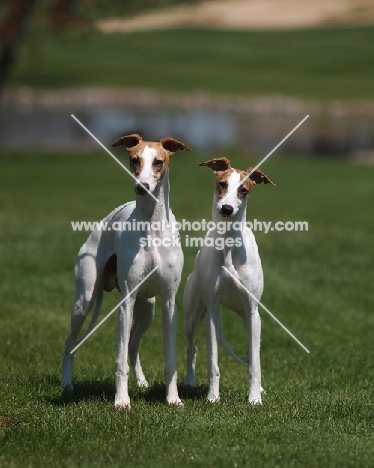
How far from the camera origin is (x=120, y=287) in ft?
26.6

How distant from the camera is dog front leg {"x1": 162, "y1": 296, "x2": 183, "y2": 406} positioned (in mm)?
8156

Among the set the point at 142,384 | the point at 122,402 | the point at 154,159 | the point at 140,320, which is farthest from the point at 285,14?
the point at 122,402

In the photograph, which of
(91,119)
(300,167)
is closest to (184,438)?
(300,167)

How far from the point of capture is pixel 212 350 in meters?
8.11

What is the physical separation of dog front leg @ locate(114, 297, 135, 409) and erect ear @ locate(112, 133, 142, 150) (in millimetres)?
1246

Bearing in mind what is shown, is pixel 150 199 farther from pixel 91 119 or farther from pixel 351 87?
pixel 351 87

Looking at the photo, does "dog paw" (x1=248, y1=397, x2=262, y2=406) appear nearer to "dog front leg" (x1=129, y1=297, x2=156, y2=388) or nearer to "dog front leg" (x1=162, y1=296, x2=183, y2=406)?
"dog front leg" (x1=162, y1=296, x2=183, y2=406)

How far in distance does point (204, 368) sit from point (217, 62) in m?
65.1

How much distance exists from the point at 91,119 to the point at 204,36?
133ft

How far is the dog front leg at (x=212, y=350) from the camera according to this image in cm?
811

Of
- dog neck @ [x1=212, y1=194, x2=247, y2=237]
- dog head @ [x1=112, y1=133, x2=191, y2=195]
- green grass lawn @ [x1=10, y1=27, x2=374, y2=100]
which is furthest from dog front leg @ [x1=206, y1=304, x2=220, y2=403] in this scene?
green grass lawn @ [x1=10, y1=27, x2=374, y2=100]

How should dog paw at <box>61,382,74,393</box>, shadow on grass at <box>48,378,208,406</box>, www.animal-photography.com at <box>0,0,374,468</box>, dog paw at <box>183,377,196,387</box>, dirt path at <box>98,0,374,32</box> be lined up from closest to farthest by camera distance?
www.animal-photography.com at <box>0,0,374,468</box> < shadow on grass at <box>48,378,208,406</box> < dog paw at <box>61,382,74,393</box> < dog paw at <box>183,377,196,387</box> < dirt path at <box>98,0,374,32</box>

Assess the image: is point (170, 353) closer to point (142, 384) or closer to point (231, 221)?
point (142, 384)

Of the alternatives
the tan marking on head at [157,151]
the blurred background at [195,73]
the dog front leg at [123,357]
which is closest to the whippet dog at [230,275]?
the tan marking on head at [157,151]
